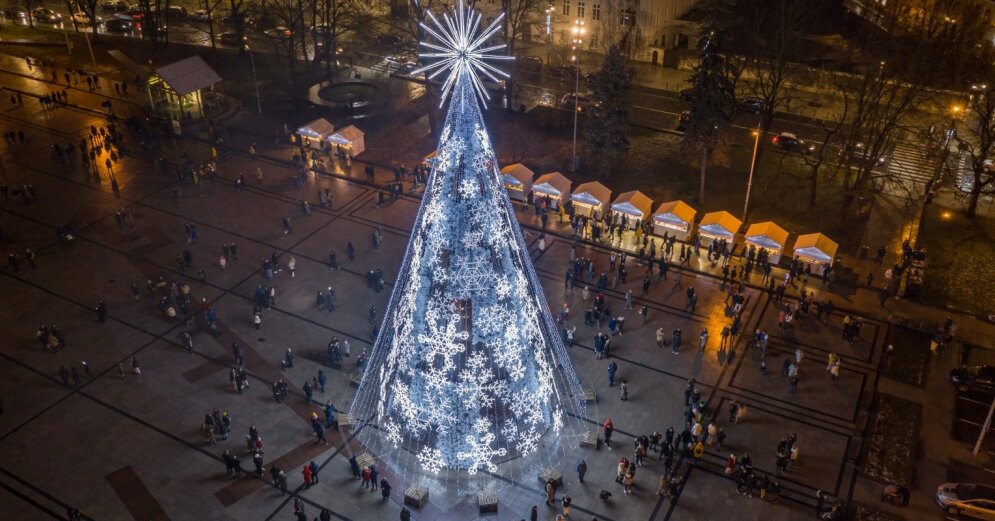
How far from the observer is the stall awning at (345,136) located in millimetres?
49031

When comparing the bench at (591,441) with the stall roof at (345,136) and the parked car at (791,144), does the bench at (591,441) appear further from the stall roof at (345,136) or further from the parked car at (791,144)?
the parked car at (791,144)

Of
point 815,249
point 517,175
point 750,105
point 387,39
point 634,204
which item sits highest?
point 387,39

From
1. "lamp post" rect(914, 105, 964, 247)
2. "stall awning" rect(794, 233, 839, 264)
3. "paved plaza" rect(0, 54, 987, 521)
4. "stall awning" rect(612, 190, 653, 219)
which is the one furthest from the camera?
"lamp post" rect(914, 105, 964, 247)

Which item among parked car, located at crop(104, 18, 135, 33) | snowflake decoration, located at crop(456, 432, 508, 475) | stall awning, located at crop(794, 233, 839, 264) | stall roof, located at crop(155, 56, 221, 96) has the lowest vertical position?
snowflake decoration, located at crop(456, 432, 508, 475)

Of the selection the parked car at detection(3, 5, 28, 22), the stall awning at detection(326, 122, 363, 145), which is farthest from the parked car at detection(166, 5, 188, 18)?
the stall awning at detection(326, 122, 363, 145)

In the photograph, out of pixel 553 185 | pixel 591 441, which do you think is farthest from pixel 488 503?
pixel 553 185

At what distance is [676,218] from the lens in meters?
40.5

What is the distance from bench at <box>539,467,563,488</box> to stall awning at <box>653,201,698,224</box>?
1782 centimetres

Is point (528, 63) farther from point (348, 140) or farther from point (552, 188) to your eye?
point (552, 188)

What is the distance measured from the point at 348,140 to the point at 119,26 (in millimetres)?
39178

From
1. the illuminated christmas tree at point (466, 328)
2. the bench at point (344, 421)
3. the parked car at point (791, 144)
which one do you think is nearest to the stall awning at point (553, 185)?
the parked car at point (791, 144)

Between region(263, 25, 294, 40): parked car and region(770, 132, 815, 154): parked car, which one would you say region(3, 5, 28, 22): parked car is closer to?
region(263, 25, 294, 40): parked car

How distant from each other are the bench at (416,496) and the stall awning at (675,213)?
20634 millimetres

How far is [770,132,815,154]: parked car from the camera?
5012 cm
